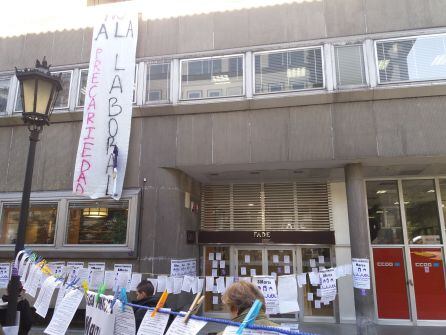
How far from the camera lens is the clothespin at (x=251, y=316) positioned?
2969mm

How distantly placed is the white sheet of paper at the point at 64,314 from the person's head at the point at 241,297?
2189 millimetres

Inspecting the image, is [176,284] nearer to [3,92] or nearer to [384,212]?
[384,212]

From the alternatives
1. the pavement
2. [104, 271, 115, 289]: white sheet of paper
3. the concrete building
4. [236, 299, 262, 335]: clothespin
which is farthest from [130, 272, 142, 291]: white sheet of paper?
[236, 299, 262, 335]: clothespin

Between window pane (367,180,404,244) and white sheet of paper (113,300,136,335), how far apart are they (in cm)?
929

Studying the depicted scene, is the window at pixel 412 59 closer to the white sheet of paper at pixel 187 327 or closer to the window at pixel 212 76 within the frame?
the window at pixel 212 76

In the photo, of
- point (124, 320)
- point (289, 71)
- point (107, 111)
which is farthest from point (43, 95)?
point (289, 71)

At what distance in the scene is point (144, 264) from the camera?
9.90 metres

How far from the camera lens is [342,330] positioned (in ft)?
33.8

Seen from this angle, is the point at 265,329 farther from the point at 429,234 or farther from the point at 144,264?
the point at 429,234

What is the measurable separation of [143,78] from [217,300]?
6981mm

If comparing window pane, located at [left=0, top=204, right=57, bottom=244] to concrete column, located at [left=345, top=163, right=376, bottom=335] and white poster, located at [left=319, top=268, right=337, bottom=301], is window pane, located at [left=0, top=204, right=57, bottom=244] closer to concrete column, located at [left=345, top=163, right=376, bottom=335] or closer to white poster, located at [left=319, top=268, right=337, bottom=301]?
white poster, located at [left=319, top=268, right=337, bottom=301]

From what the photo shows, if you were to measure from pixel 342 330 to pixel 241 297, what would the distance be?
8204mm

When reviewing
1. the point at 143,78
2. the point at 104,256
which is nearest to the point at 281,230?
the point at 104,256

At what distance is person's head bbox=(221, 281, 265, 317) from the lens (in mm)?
3354
